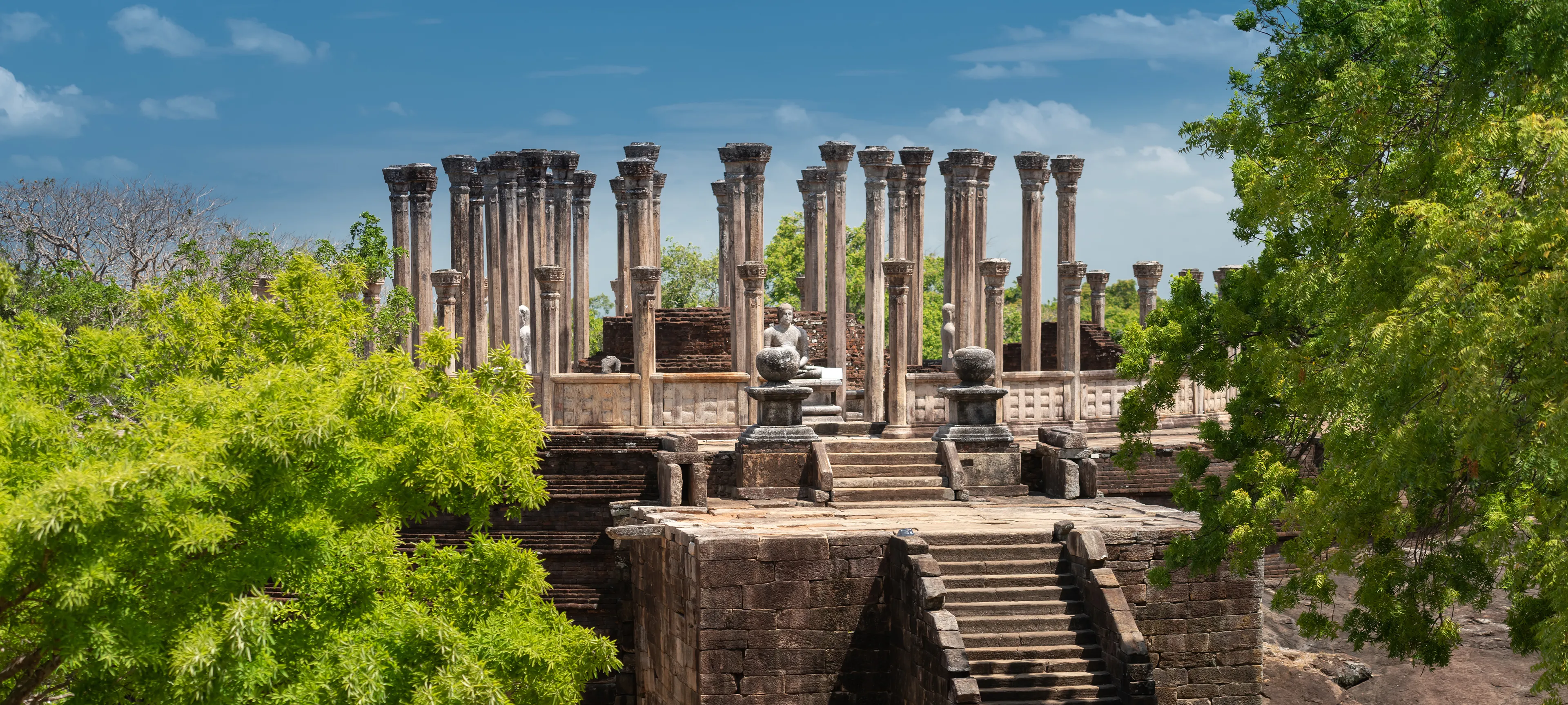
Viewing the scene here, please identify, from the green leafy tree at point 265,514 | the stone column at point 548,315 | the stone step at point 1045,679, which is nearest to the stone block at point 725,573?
the green leafy tree at point 265,514

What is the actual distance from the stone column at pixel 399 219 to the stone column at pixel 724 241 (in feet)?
23.3

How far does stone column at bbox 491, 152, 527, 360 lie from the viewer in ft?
95.8

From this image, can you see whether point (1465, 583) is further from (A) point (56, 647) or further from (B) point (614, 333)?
(B) point (614, 333)

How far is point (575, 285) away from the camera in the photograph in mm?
35281

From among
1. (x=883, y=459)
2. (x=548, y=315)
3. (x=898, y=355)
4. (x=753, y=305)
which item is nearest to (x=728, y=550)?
(x=883, y=459)

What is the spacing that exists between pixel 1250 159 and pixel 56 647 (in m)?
9.65

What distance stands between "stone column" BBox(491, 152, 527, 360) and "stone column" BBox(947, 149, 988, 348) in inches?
318

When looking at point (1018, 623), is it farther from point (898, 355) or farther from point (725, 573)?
point (898, 355)

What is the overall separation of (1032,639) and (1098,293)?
77.2ft

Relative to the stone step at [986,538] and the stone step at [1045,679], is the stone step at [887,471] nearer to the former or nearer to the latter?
the stone step at [986,538]

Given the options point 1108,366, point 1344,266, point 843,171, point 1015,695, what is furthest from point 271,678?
point 1108,366

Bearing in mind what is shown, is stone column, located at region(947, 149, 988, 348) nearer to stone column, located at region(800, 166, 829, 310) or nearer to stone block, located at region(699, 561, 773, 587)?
stone column, located at region(800, 166, 829, 310)

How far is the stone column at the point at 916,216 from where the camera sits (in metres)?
28.0

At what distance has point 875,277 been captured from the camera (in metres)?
25.1
